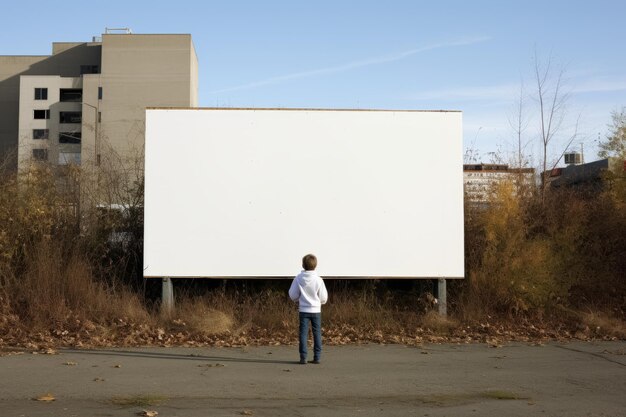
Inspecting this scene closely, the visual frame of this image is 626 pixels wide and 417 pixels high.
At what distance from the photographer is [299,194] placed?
14305 millimetres

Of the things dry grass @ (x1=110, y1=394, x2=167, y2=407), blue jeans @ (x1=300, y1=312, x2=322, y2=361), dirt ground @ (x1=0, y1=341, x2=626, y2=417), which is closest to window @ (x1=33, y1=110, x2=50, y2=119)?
dirt ground @ (x1=0, y1=341, x2=626, y2=417)

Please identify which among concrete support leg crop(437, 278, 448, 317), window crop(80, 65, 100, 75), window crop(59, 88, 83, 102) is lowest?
concrete support leg crop(437, 278, 448, 317)

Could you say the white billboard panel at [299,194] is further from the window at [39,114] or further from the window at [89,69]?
the window at [89,69]

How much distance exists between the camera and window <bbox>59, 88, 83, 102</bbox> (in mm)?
93037

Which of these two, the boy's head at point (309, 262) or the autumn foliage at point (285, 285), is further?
the autumn foliage at point (285, 285)

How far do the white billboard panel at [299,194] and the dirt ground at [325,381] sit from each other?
2586 millimetres

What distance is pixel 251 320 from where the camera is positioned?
13.8m

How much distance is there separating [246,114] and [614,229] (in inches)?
336

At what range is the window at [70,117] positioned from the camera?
9294 cm

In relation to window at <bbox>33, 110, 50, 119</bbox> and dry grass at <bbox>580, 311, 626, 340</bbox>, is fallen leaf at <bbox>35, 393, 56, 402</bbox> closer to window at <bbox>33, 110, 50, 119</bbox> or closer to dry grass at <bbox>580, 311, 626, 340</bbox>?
dry grass at <bbox>580, 311, 626, 340</bbox>

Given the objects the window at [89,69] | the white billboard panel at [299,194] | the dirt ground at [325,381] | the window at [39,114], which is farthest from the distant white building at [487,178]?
the window at [89,69]

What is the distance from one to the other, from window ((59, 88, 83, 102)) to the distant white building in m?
84.3

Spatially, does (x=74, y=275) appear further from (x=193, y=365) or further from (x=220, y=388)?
(x=220, y=388)

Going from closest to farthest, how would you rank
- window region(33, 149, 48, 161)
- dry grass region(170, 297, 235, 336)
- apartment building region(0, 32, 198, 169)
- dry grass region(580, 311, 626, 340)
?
dry grass region(170, 297, 235, 336), dry grass region(580, 311, 626, 340), window region(33, 149, 48, 161), apartment building region(0, 32, 198, 169)
